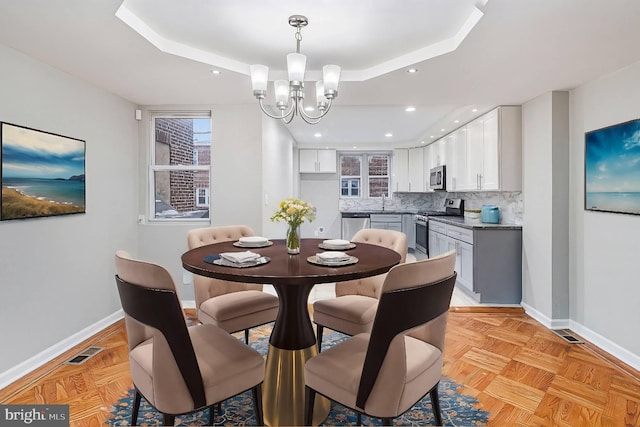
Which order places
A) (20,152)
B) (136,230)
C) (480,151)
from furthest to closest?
(480,151), (136,230), (20,152)

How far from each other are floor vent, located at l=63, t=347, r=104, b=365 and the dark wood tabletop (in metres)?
1.41

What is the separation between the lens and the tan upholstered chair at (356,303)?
2168 mm

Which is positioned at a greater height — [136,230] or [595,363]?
[136,230]

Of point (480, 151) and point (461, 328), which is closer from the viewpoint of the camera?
point (461, 328)

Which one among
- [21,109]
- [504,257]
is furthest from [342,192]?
[21,109]

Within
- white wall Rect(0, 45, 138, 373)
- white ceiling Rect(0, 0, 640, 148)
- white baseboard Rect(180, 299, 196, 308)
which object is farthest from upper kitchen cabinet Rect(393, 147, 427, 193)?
white wall Rect(0, 45, 138, 373)

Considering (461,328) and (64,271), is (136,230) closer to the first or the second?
(64,271)

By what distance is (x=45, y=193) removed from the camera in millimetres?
2561

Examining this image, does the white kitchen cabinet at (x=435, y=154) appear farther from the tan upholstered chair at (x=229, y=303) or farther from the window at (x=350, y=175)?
the tan upholstered chair at (x=229, y=303)

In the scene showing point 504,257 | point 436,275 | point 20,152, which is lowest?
point 504,257

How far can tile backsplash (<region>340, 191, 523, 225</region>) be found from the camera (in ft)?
13.3

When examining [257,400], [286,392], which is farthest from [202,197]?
[257,400]

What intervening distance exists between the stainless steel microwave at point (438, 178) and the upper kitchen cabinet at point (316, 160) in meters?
2.16

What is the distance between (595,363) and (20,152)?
4.32 metres
